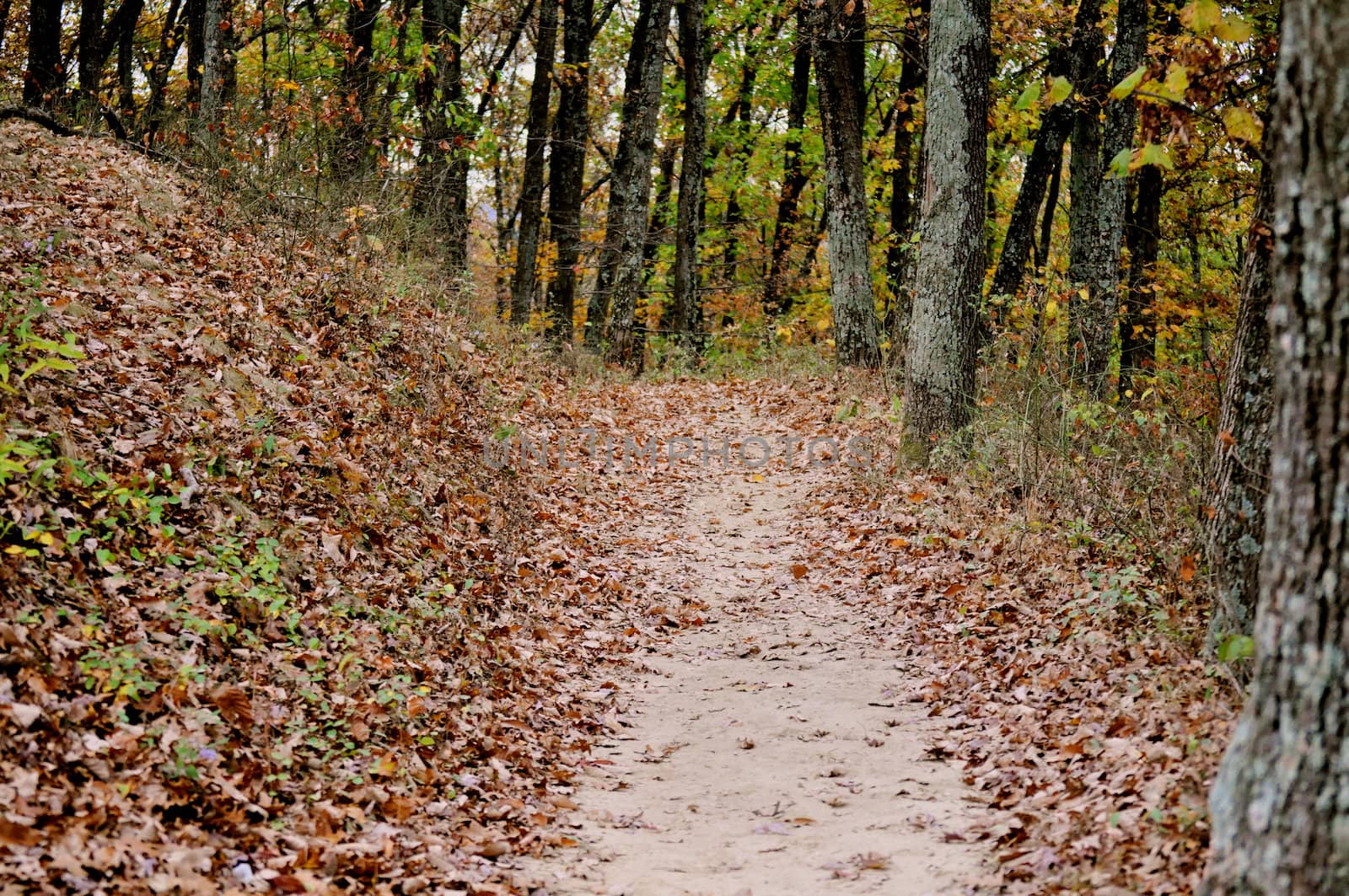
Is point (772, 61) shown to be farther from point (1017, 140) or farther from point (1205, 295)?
point (1205, 295)

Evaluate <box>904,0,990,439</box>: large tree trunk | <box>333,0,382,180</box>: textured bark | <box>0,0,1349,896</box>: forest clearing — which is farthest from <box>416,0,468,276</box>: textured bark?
<box>904,0,990,439</box>: large tree trunk

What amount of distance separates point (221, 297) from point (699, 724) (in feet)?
18.3

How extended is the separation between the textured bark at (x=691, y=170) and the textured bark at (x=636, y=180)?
910 mm

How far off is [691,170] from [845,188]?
522 centimetres

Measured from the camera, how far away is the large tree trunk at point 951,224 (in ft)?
31.8

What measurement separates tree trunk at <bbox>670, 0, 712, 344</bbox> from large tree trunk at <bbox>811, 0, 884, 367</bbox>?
3.89 m

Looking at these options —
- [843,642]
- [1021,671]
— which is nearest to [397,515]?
[843,642]

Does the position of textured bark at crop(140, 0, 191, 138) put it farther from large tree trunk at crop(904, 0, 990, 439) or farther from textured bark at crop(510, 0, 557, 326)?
large tree trunk at crop(904, 0, 990, 439)

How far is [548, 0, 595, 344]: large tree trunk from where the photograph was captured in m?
17.3

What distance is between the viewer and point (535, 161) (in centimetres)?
1947

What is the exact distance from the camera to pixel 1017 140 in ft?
62.1

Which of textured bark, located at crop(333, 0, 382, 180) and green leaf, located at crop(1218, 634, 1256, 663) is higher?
textured bark, located at crop(333, 0, 382, 180)

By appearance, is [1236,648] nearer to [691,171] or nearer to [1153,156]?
[1153,156]

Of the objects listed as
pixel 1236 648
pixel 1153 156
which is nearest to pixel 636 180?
pixel 1153 156
